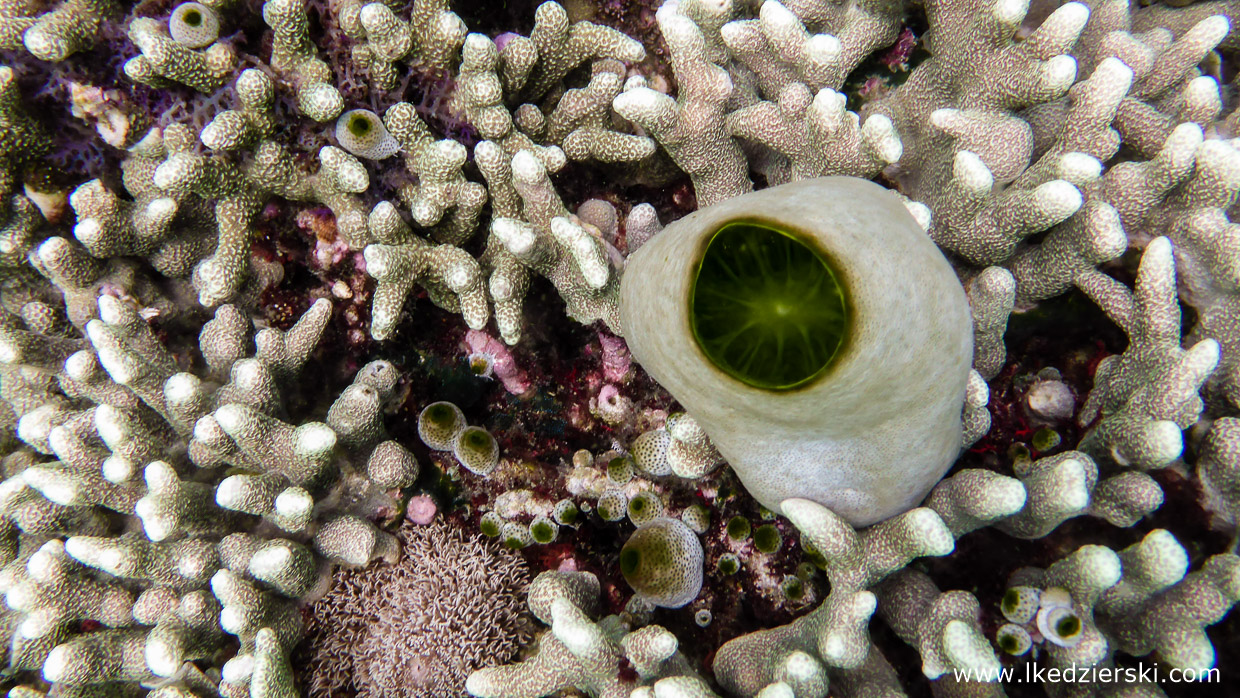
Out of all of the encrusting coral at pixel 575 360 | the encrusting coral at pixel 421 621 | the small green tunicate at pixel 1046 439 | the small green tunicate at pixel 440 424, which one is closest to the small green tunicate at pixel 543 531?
the encrusting coral at pixel 575 360

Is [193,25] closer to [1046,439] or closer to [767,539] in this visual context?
[767,539]

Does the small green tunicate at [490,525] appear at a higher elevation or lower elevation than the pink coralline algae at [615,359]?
lower

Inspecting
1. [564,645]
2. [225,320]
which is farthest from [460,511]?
[225,320]

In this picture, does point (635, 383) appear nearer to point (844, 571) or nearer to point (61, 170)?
point (844, 571)

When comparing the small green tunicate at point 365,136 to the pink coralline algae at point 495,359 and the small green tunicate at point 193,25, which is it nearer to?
the small green tunicate at point 193,25

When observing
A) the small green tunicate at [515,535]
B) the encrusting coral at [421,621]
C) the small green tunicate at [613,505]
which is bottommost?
the encrusting coral at [421,621]

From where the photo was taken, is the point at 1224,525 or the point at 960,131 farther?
the point at 960,131
